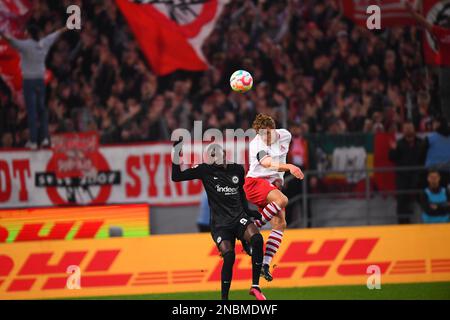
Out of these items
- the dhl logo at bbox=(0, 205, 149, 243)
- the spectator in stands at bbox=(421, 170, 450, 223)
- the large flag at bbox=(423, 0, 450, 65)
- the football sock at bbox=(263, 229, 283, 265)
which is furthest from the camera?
the large flag at bbox=(423, 0, 450, 65)

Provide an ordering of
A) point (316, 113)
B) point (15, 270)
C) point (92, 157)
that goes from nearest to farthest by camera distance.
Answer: point (15, 270)
point (92, 157)
point (316, 113)

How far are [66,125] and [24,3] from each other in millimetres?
2790

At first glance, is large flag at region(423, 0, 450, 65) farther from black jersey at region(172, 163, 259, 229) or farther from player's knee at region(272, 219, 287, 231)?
black jersey at region(172, 163, 259, 229)

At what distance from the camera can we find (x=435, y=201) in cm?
1864

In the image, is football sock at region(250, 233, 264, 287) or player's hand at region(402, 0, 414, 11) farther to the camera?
player's hand at region(402, 0, 414, 11)

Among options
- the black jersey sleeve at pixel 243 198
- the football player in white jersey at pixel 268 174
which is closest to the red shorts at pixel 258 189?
the football player in white jersey at pixel 268 174

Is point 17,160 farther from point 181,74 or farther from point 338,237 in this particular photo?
point 338,237

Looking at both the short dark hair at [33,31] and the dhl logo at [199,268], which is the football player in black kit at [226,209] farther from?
the short dark hair at [33,31]

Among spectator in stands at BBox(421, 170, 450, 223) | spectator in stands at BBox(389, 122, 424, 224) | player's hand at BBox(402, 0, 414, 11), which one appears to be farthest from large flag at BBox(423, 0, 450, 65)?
spectator in stands at BBox(421, 170, 450, 223)

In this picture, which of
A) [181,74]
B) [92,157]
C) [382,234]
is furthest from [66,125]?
[382,234]

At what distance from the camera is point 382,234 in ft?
59.3

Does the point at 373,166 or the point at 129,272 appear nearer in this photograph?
the point at 129,272

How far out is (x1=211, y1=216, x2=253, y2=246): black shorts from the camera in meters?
13.9

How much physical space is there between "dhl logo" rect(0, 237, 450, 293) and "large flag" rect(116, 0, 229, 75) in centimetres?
460
